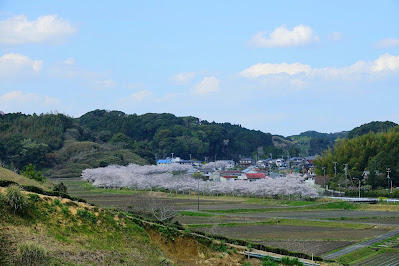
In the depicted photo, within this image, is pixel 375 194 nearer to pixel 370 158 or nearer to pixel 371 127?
pixel 370 158

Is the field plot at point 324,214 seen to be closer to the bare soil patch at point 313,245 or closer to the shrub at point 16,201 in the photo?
the bare soil patch at point 313,245

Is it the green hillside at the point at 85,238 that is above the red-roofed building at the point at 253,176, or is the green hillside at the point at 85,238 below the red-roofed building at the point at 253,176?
below

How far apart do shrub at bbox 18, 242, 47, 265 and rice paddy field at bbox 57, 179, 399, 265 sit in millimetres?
13673

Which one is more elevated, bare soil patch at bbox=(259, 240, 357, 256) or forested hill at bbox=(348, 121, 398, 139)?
forested hill at bbox=(348, 121, 398, 139)

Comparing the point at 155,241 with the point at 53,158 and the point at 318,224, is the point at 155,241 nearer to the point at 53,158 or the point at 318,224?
the point at 318,224

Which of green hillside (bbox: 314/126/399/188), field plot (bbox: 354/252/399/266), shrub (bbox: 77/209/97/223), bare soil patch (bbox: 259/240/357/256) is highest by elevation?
green hillside (bbox: 314/126/399/188)

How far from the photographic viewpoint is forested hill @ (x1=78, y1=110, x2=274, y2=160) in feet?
543

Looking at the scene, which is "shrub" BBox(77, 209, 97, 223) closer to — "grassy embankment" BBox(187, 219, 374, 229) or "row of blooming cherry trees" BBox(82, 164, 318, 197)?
"grassy embankment" BBox(187, 219, 374, 229)

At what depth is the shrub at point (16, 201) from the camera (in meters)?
17.3

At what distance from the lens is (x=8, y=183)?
19.8 meters

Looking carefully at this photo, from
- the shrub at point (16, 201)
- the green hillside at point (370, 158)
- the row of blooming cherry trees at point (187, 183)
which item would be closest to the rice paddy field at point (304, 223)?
the row of blooming cherry trees at point (187, 183)

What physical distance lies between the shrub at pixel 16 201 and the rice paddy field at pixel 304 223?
12352 mm

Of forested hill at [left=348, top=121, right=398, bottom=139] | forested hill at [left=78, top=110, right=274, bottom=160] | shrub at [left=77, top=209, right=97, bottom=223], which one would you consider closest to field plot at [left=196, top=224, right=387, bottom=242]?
shrub at [left=77, top=209, right=97, bottom=223]

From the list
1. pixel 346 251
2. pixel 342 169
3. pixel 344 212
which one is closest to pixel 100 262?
pixel 346 251
